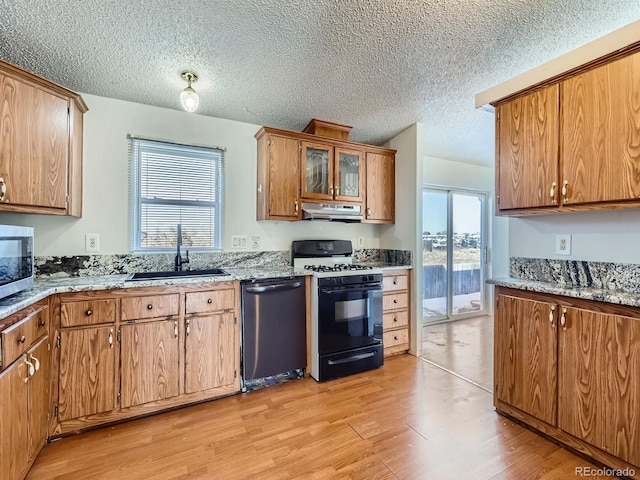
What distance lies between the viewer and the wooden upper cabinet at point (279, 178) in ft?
9.39

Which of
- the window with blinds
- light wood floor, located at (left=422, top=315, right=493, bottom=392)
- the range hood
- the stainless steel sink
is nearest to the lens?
the stainless steel sink

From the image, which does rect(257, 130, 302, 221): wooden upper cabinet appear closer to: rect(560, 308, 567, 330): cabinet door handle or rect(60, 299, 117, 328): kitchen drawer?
rect(60, 299, 117, 328): kitchen drawer

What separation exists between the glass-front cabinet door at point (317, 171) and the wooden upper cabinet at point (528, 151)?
1.55 metres

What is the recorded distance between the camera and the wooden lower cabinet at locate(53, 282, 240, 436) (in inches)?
74.4

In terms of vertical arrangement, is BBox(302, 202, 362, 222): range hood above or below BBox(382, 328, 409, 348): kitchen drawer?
above

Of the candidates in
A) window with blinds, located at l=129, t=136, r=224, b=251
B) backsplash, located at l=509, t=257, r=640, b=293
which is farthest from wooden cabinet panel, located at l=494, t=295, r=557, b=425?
window with blinds, located at l=129, t=136, r=224, b=251

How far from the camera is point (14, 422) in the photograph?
1395 millimetres

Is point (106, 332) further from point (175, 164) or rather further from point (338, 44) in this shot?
point (338, 44)

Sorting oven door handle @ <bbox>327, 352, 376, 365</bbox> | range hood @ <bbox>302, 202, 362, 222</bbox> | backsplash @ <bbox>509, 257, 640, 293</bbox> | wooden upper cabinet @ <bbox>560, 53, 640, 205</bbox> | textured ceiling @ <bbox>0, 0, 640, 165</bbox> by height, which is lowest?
oven door handle @ <bbox>327, 352, 376, 365</bbox>

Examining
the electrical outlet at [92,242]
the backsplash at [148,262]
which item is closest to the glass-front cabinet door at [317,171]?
the backsplash at [148,262]

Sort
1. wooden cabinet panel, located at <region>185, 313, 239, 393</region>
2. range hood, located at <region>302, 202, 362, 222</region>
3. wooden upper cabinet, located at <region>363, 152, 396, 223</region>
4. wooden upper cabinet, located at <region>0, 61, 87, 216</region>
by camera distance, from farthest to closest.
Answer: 1. wooden upper cabinet, located at <region>363, 152, 396, 223</region>
2. range hood, located at <region>302, 202, 362, 222</region>
3. wooden cabinet panel, located at <region>185, 313, 239, 393</region>
4. wooden upper cabinet, located at <region>0, 61, 87, 216</region>

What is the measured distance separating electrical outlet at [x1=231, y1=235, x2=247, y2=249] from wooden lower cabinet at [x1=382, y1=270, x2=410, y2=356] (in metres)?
1.53

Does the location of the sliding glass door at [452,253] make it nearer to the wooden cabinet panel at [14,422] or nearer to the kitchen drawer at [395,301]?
the kitchen drawer at [395,301]

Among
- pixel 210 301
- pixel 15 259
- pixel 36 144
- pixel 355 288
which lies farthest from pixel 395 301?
pixel 36 144
